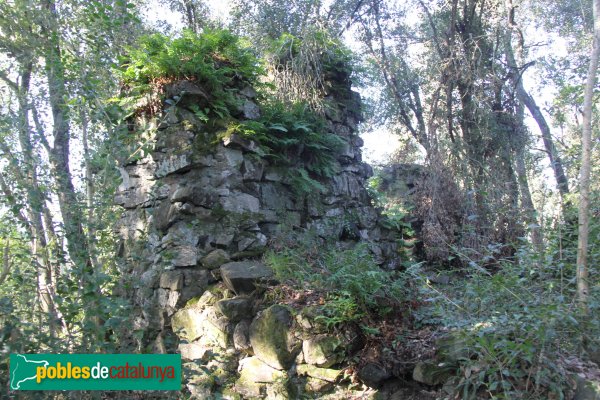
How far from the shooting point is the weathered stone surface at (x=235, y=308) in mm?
4668

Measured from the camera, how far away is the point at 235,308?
4.68m

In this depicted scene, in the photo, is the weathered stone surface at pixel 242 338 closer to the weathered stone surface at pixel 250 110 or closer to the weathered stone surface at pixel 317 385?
the weathered stone surface at pixel 317 385

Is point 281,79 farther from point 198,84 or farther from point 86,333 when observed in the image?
point 86,333

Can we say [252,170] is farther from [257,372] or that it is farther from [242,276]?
[257,372]

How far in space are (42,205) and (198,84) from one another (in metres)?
3.29

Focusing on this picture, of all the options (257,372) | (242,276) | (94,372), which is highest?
(242,276)

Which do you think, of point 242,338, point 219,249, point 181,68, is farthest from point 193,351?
point 181,68

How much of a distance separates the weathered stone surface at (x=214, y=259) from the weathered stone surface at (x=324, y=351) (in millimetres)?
1646

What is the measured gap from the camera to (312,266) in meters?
5.46

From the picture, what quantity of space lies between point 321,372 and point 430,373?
951 mm

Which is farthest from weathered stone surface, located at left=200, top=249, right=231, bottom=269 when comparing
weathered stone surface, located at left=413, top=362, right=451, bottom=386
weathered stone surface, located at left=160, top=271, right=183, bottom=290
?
weathered stone surface, located at left=413, top=362, right=451, bottom=386

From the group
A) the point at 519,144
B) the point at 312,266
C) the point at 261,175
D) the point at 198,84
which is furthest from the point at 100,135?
the point at 519,144

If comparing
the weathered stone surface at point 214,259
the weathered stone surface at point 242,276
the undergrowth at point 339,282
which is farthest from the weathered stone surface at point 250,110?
the weathered stone surface at point 242,276

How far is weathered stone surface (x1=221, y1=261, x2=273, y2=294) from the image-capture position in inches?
193
